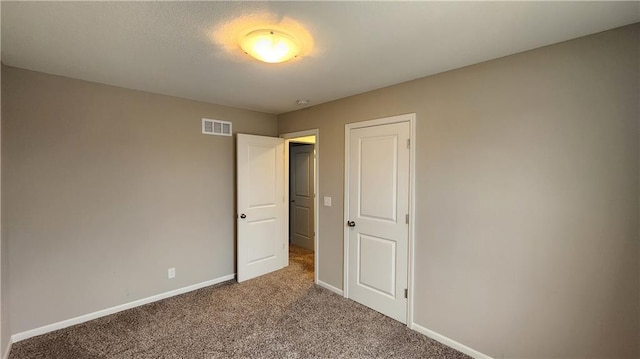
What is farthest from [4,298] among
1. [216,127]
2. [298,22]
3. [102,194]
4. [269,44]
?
[298,22]

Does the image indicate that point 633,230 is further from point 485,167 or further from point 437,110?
point 437,110

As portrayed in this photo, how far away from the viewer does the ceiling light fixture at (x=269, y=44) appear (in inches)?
68.1

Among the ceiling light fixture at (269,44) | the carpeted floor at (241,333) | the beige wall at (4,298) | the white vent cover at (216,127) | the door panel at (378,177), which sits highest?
the ceiling light fixture at (269,44)

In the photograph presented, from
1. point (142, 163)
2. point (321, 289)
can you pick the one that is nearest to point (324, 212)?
point (321, 289)

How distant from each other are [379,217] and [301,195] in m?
2.80

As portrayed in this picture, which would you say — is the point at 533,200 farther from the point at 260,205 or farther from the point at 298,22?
the point at 260,205

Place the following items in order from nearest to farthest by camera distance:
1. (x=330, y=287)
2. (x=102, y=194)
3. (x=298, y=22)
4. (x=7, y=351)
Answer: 1. (x=298, y=22)
2. (x=7, y=351)
3. (x=102, y=194)
4. (x=330, y=287)

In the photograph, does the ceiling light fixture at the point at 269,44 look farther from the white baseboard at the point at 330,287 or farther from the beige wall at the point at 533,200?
the white baseboard at the point at 330,287

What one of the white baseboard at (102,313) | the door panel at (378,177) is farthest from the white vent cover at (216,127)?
the white baseboard at (102,313)

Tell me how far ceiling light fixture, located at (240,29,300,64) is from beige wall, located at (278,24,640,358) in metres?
1.33

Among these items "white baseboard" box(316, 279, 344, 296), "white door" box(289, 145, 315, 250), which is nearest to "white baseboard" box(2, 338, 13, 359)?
"white baseboard" box(316, 279, 344, 296)

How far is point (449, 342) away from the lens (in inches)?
94.5

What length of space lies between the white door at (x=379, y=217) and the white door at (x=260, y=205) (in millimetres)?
1359

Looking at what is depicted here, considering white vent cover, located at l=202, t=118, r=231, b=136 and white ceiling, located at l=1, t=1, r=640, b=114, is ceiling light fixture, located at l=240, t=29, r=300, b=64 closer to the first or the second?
white ceiling, located at l=1, t=1, r=640, b=114
